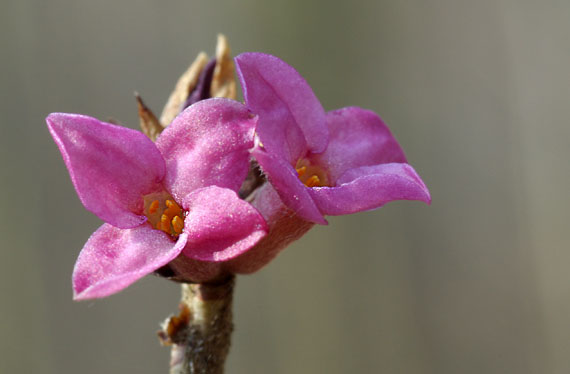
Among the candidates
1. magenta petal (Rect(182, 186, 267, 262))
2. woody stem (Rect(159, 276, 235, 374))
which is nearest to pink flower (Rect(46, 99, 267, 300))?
magenta petal (Rect(182, 186, 267, 262))

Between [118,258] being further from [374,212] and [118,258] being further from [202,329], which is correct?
[374,212]

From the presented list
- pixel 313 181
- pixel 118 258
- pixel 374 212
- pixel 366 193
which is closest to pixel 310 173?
pixel 313 181

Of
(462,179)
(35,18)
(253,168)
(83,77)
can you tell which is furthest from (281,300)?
(253,168)

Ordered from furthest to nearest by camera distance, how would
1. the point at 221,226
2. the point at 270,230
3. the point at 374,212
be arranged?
the point at 374,212
the point at 270,230
the point at 221,226

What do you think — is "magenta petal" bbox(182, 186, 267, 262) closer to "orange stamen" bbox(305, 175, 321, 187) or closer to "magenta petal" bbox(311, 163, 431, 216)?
"magenta petal" bbox(311, 163, 431, 216)


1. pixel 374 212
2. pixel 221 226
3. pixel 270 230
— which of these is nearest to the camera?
pixel 221 226

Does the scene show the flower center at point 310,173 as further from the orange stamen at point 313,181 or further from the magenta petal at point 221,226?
the magenta petal at point 221,226

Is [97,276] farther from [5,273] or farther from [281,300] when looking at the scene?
[281,300]
